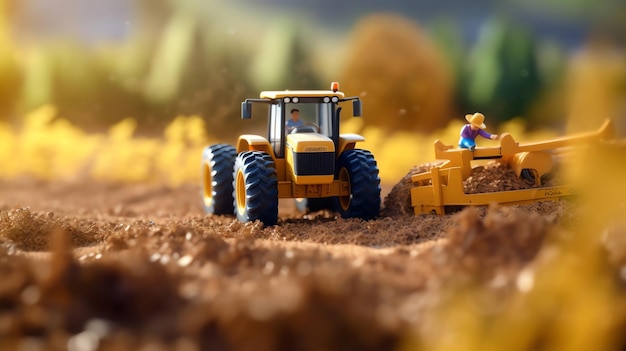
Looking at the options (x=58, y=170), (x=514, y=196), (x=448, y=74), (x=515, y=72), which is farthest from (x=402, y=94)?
(x=514, y=196)

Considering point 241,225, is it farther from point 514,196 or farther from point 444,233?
point 514,196

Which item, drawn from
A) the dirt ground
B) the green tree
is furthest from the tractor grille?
the green tree

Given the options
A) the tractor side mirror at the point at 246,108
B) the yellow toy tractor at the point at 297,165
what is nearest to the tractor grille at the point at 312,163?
the yellow toy tractor at the point at 297,165

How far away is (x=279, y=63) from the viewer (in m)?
15.3

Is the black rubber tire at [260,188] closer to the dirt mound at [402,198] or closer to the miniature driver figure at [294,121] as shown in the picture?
the miniature driver figure at [294,121]

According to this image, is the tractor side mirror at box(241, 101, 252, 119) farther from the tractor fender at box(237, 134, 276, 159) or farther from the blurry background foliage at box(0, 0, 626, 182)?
the blurry background foliage at box(0, 0, 626, 182)

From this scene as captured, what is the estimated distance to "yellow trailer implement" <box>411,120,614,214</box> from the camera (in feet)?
22.8

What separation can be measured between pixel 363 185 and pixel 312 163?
582 mm

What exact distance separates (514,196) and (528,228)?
2601mm

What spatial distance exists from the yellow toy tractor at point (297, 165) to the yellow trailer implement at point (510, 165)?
708 millimetres

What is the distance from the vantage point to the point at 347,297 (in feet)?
11.8

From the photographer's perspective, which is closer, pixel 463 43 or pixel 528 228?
pixel 528 228

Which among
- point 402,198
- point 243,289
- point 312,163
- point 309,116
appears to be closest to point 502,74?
point 402,198

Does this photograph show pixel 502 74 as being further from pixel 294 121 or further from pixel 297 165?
pixel 297 165
